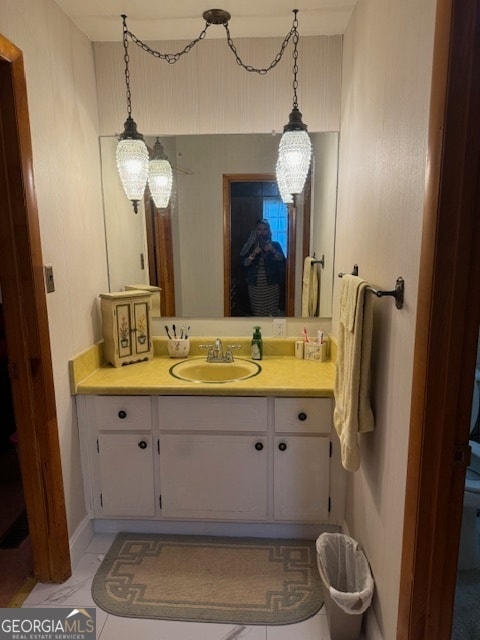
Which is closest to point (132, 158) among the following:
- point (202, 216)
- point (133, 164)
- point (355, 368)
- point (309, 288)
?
point (133, 164)

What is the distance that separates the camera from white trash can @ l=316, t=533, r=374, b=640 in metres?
1.41

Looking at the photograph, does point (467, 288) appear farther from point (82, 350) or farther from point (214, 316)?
point (82, 350)

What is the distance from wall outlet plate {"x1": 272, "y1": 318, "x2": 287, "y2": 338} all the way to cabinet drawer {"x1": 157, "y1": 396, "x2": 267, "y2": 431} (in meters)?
0.55

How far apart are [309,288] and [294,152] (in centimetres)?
74

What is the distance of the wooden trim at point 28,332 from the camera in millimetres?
1453

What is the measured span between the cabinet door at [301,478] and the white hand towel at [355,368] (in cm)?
38

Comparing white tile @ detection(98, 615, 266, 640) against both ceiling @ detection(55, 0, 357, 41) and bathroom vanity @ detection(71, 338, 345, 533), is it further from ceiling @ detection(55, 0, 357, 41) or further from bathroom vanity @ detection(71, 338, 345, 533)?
ceiling @ detection(55, 0, 357, 41)

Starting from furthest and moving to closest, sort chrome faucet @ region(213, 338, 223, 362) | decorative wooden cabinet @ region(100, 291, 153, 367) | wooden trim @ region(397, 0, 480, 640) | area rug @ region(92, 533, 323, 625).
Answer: chrome faucet @ region(213, 338, 223, 362), decorative wooden cabinet @ region(100, 291, 153, 367), area rug @ region(92, 533, 323, 625), wooden trim @ region(397, 0, 480, 640)

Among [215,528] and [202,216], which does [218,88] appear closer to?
[202,216]

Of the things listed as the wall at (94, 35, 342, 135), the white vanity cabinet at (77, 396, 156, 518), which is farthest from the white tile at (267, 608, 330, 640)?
the wall at (94, 35, 342, 135)

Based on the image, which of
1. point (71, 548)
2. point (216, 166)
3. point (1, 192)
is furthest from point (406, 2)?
point (71, 548)

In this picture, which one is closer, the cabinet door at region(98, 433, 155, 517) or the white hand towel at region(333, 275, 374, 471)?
the white hand towel at region(333, 275, 374, 471)

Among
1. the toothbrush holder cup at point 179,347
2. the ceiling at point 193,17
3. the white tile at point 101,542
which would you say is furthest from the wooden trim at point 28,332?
the toothbrush holder cup at point 179,347

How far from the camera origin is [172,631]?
5.11ft
